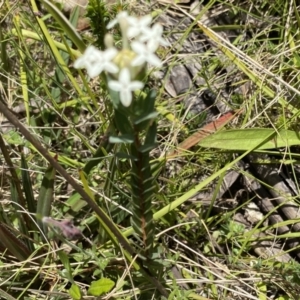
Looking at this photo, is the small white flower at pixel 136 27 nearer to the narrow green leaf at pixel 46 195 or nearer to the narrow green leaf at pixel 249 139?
the narrow green leaf at pixel 46 195

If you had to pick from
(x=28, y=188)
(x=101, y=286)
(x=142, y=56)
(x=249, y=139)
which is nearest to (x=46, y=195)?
(x=28, y=188)

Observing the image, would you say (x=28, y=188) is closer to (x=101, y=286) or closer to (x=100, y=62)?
(x=101, y=286)

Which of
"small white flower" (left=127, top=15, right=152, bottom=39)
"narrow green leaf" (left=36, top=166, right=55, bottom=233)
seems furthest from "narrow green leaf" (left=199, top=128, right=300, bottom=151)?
"small white flower" (left=127, top=15, right=152, bottom=39)

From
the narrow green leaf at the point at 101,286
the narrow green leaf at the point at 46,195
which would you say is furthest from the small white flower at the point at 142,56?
A: the narrow green leaf at the point at 101,286

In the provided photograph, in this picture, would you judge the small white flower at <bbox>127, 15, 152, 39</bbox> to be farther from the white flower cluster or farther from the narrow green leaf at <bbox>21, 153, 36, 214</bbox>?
the narrow green leaf at <bbox>21, 153, 36, 214</bbox>

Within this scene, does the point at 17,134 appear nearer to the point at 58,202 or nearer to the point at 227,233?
the point at 58,202

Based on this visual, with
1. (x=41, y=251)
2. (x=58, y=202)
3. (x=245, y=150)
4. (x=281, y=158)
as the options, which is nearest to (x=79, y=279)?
(x=41, y=251)
